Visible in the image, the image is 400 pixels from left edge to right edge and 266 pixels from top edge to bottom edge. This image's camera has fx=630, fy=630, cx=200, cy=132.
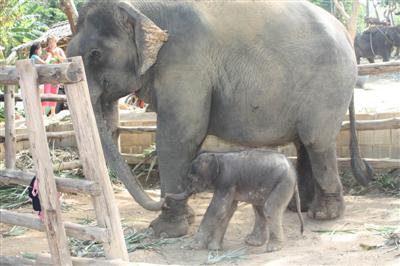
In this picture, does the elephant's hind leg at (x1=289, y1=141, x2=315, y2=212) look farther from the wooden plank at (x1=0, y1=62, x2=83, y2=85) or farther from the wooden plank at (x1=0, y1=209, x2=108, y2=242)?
the wooden plank at (x1=0, y1=62, x2=83, y2=85)

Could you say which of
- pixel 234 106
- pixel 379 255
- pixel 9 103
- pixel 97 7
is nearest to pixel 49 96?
pixel 9 103

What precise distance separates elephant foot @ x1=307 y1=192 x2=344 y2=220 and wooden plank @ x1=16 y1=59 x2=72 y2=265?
2586mm

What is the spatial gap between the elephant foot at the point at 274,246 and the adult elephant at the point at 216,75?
2.70 ft

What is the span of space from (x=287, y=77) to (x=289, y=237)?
4.41 ft

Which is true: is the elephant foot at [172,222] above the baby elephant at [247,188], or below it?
below

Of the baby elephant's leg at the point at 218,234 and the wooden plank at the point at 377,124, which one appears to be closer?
the baby elephant's leg at the point at 218,234

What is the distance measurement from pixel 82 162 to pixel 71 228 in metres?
0.46

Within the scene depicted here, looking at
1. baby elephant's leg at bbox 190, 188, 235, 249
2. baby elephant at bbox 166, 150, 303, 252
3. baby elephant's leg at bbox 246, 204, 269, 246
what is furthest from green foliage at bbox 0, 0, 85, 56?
baby elephant's leg at bbox 246, 204, 269, 246

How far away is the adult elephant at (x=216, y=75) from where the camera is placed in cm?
516

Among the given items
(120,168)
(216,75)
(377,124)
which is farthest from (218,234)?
(377,124)

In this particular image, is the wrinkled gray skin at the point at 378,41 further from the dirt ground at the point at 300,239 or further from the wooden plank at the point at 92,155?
the wooden plank at the point at 92,155

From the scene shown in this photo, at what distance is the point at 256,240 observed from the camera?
484cm

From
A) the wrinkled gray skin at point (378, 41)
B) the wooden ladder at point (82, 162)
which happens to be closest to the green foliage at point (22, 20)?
the wooden ladder at point (82, 162)

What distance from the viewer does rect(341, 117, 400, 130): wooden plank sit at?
677 centimetres
